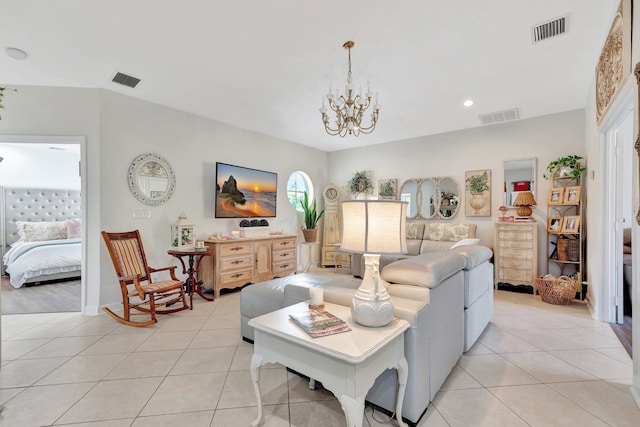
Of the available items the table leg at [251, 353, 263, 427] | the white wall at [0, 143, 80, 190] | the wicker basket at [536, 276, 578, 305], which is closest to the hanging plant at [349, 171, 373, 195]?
the wicker basket at [536, 276, 578, 305]

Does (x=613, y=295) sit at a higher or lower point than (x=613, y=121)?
lower

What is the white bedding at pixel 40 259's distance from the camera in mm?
4438

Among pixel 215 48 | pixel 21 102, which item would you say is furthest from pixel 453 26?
pixel 21 102

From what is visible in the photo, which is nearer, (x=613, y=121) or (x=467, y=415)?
(x=467, y=415)

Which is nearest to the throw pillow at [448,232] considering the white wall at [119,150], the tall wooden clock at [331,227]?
the tall wooden clock at [331,227]

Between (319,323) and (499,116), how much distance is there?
4.55 metres

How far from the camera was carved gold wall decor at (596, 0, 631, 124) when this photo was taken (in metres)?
1.97

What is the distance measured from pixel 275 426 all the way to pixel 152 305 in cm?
212

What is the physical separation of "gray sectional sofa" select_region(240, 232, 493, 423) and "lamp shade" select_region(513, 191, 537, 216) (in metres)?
2.47

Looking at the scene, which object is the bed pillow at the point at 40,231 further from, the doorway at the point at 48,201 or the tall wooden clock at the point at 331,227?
the tall wooden clock at the point at 331,227

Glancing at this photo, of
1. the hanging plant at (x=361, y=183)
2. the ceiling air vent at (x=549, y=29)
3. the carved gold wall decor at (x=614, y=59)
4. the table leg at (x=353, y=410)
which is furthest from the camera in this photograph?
the hanging plant at (x=361, y=183)

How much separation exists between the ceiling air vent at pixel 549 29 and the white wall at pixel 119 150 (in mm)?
4063

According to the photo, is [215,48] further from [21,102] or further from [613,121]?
[613,121]

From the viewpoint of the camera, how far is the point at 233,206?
15.3 ft
